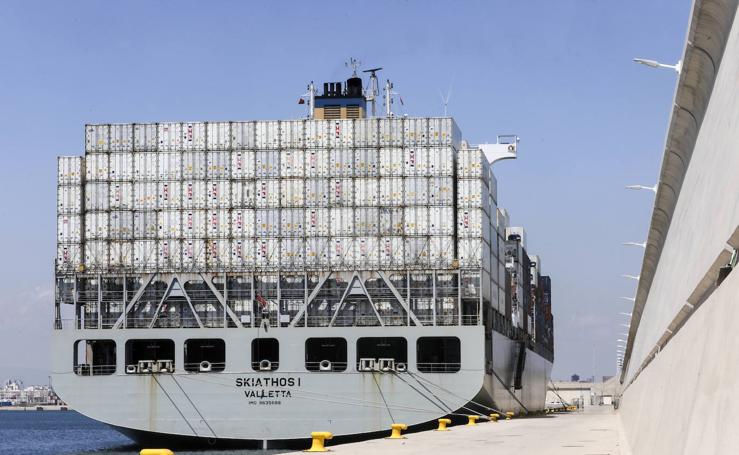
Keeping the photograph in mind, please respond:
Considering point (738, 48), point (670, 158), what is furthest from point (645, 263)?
point (738, 48)

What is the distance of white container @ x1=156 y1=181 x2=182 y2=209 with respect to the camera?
56.4m

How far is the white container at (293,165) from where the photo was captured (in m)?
55.7

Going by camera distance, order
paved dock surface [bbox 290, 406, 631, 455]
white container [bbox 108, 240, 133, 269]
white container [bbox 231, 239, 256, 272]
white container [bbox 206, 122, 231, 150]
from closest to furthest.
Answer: paved dock surface [bbox 290, 406, 631, 455] < white container [bbox 231, 239, 256, 272] < white container [bbox 206, 122, 231, 150] < white container [bbox 108, 240, 133, 269]

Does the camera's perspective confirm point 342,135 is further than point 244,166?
No

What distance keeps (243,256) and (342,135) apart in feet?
24.5

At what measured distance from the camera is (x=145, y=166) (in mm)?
56938

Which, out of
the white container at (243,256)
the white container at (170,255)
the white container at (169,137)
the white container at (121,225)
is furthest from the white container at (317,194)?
the white container at (121,225)

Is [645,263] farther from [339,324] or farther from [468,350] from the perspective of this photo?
[339,324]

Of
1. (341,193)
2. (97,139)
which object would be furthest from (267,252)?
(97,139)

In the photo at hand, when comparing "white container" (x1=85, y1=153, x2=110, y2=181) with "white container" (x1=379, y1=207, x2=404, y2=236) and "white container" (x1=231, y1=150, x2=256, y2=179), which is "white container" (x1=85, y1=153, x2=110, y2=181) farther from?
"white container" (x1=379, y1=207, x2=404, y2=236)

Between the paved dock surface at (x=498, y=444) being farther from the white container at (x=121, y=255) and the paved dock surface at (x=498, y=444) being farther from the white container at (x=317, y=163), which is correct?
the white container at (x=121, y=255)

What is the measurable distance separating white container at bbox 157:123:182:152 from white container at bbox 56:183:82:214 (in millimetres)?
4964

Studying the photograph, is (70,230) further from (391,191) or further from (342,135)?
(391,191)

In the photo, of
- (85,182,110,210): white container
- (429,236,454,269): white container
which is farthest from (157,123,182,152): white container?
(429,236,454,269): white container
